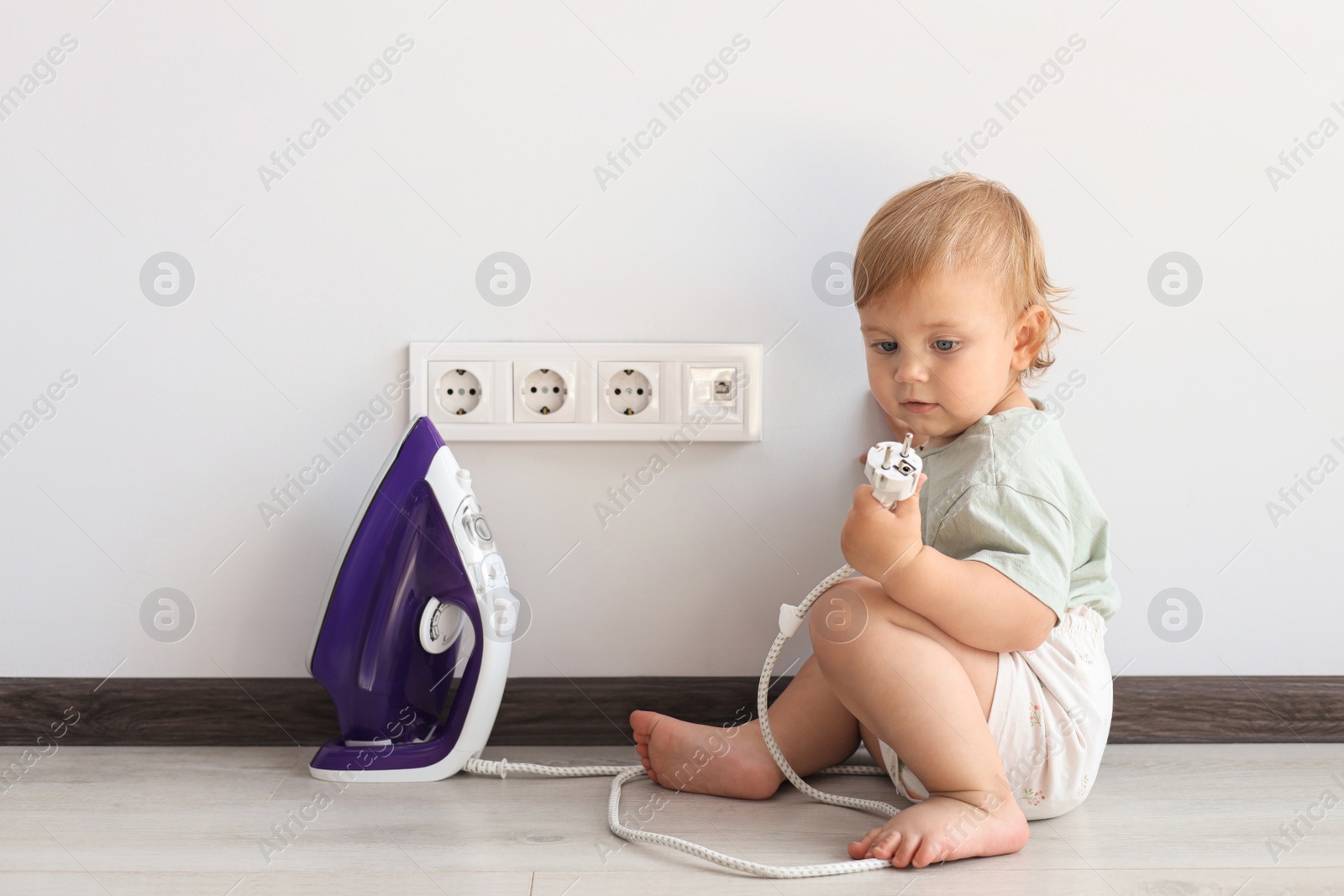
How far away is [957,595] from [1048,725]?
15 centimetres

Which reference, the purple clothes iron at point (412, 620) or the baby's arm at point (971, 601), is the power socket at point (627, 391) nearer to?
the purple clothes iron at point (412, 620)

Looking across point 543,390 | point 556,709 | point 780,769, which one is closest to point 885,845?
point 780,769

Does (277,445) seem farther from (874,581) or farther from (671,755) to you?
(874,581)

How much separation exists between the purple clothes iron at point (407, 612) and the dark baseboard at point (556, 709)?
3.8 inches

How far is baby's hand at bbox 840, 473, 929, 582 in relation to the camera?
73 cm

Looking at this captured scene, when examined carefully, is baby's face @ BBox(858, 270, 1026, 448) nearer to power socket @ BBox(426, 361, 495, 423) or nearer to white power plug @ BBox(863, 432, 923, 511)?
white power plug @ BBox(863, 432, 923, 511)

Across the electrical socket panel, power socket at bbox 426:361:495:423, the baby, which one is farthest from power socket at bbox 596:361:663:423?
the baby

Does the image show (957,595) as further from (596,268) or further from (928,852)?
(596,268)

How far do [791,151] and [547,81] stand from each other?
0.81 ft

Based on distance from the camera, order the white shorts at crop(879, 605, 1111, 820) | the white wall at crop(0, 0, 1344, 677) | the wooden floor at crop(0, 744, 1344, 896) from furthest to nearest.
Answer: the white wall at crop(0, 0, 1344, 677) → the white shorts at crop(879, 605, 1111, 820) → the wooden floor at crop(0, 744, 1344, 896)

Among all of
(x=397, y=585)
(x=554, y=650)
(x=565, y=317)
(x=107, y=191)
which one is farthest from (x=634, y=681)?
(x=107, y=191)

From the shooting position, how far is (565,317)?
A: 3.22ft

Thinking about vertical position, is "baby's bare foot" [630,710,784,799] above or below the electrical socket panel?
below

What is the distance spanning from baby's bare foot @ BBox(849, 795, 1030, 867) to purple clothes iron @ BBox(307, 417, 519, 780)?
365 mm
